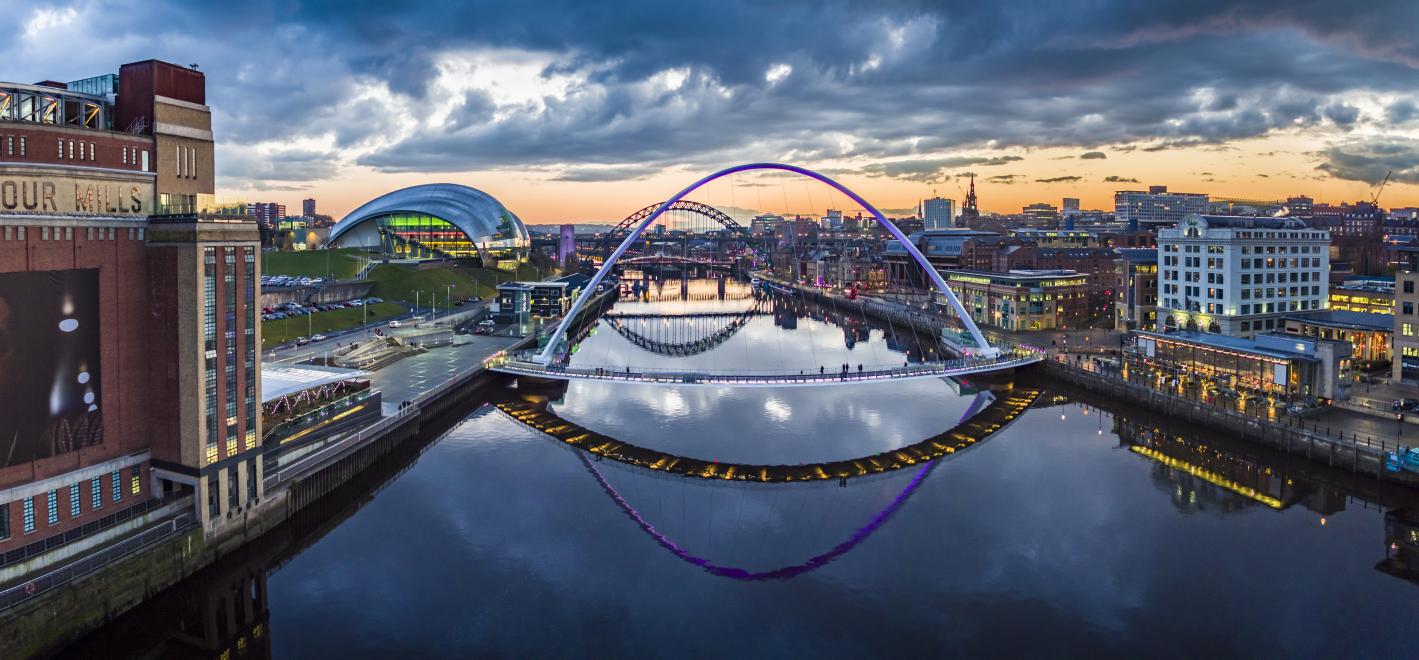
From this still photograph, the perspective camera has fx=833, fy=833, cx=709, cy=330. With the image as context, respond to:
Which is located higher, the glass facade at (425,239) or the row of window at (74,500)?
the glass facade at (425,239)

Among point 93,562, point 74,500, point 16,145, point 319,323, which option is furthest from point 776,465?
point 319,323

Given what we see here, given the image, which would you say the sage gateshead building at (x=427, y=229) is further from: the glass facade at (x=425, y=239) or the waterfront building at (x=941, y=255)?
the waterfront building at (x=941, y=255)

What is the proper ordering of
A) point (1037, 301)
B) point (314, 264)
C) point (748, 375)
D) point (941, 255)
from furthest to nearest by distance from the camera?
point (941, 255) < point (314, 264) < point (1037, 301) < point (748, 375)

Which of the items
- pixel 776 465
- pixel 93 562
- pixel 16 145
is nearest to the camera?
pixel 93 562

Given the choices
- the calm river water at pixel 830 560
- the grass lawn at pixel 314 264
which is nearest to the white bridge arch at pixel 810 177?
the calm river water at pixel 830 560

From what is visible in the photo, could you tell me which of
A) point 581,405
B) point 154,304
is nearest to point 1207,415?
point 581,405

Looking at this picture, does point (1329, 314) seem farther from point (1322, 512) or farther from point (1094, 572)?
point (1094, 572)

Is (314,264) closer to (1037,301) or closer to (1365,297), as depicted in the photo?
(1037,301)
